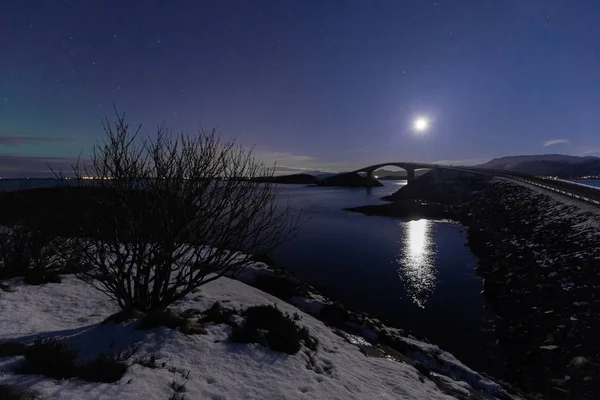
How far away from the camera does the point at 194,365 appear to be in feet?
19.5

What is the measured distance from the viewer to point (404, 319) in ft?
50.6

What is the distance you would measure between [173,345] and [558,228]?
27784mm

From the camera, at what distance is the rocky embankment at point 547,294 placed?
10.1 metres

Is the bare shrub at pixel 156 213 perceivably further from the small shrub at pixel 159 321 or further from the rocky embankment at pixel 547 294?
the rocky embankment at pixel 547 294

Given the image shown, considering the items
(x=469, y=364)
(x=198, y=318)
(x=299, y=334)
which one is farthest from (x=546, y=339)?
(x=198, y=318)

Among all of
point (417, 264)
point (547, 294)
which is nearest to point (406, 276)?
point (417, 264)

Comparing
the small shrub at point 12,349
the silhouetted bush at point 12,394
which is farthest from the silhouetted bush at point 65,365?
the silhouetted bush at point 12,394

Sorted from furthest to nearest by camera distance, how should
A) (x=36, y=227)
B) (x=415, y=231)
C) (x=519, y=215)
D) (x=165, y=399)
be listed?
(x=415, y=231)
(x=519, y=215)
(x=36, y=227)
(x=165, y=399)

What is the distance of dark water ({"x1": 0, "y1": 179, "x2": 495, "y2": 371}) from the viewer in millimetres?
14508

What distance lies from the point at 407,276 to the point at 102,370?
65.9ft

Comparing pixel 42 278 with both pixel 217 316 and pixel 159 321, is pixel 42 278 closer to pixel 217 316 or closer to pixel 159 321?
pixel 159 321

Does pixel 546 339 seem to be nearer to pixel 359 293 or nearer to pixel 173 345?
pixel 359 293

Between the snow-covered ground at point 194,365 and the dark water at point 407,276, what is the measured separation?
18.1 ft

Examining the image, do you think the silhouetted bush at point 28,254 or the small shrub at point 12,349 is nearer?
the small shrub at point 12,349
